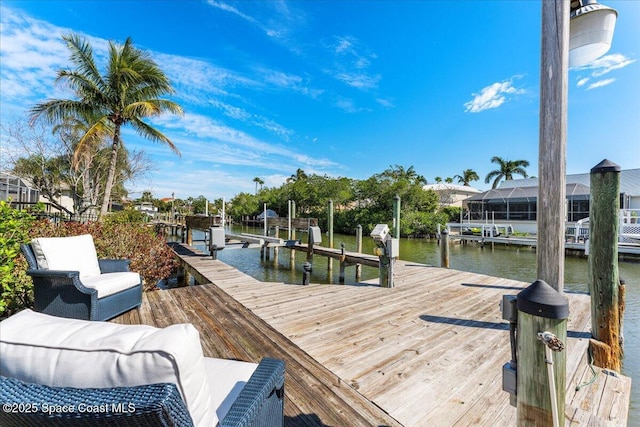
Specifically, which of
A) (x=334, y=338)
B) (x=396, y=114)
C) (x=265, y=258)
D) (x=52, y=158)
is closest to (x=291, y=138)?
(x=396, y=114)

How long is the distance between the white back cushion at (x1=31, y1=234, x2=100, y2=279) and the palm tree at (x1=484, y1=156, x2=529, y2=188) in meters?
37.1

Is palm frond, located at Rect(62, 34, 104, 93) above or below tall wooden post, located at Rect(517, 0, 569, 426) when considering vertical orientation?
above

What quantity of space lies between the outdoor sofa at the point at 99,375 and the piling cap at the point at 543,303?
4.80 ft

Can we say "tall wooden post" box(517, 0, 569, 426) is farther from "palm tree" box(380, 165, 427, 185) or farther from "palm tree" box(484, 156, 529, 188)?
"palm tree" box(484, 156, 529, 188)

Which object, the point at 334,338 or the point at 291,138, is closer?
the point at 334,338

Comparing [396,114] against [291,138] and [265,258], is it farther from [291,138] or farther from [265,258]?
[265,258]

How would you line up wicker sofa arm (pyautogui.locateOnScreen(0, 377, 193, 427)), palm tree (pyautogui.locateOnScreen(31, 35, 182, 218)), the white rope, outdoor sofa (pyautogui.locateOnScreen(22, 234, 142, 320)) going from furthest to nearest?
palm tree (pyautogui.locateOnScreen(31, 35, 182, 218))
outdoor sofa (pyautogui.locateOnScreen(22, 234, 142, 320))
the white rope
wicker sofa arm (pyautogui.locateOnScreen(0, 377, 193, 427))

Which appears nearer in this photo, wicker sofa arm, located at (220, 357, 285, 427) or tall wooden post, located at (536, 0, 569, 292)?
wicker sofa arm, located at (220, 357, 285, 427)

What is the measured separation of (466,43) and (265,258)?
12109 millimetres

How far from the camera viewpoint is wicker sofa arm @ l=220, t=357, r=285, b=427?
105 centimetres

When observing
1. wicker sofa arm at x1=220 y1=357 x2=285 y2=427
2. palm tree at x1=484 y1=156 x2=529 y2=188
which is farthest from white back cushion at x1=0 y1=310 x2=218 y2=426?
palm tree at x1=484 y1=156 x2=529 y2=188

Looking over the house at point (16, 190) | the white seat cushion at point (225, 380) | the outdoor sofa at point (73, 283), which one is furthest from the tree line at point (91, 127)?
the white seat cushion at point (225, 380)

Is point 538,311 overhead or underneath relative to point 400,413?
overhead

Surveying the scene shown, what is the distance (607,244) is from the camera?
314 cm
